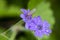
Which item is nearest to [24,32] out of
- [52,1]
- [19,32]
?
[19,32]

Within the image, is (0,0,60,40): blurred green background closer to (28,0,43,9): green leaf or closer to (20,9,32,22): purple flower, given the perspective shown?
(28,0,43,9): green leaf

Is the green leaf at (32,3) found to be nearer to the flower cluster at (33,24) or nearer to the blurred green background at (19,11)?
the blurred green background at (19,11)

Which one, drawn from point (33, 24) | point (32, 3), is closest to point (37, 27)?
point (33, 24)

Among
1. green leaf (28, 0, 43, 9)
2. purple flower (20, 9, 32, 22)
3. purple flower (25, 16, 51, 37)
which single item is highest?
green leaf (28, 0, 43, 9)

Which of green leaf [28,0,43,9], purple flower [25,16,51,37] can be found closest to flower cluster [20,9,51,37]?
purple flower [25,16,51,37]

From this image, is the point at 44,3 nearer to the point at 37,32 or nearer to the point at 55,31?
the point at 55,31

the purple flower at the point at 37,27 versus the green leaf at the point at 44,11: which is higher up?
the green leaf at the point at 44,11

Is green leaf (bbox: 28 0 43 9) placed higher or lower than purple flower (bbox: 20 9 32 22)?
higher

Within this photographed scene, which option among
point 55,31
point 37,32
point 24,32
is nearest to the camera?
point 37,32

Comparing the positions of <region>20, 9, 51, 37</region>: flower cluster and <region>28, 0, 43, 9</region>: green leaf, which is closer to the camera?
<region>20, 9, 51, 37</region>: flower cluster

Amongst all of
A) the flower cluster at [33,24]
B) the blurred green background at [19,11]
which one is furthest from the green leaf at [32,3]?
the flower cluster at [33,24]

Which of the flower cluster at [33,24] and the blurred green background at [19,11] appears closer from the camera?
the flower cluster at [33,24]
